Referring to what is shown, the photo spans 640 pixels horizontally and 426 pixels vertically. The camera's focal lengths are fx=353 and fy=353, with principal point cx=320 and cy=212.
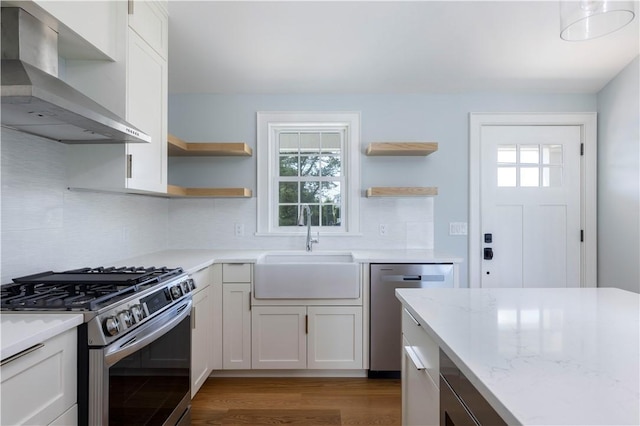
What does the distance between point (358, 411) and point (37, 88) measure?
230 centimetres

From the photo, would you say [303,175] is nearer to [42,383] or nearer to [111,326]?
[111,326]

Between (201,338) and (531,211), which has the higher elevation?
(531,211)

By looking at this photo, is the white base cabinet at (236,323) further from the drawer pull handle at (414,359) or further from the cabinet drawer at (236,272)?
the drawer pull handle at (414,359)

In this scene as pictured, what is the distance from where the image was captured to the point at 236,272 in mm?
2623

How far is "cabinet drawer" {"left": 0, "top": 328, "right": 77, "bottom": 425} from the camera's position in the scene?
93 centimetres

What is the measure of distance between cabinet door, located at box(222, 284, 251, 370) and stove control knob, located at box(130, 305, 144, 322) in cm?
117

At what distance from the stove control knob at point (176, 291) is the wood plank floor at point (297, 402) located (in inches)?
34.7

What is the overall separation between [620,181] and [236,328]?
337 cm

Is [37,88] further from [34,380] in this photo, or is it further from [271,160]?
[271,160]

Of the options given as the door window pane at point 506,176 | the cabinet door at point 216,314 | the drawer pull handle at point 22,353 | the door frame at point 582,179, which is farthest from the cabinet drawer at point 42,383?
the door window pane at point 506,176

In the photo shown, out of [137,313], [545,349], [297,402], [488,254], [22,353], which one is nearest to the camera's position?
[545,349]

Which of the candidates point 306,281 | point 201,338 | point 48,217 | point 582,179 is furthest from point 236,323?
point 582,179

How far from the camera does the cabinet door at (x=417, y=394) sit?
44.5 inches

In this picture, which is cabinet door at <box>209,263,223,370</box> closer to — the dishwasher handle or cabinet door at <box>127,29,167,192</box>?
cabinet door at <box>127,29,167,192</box>
